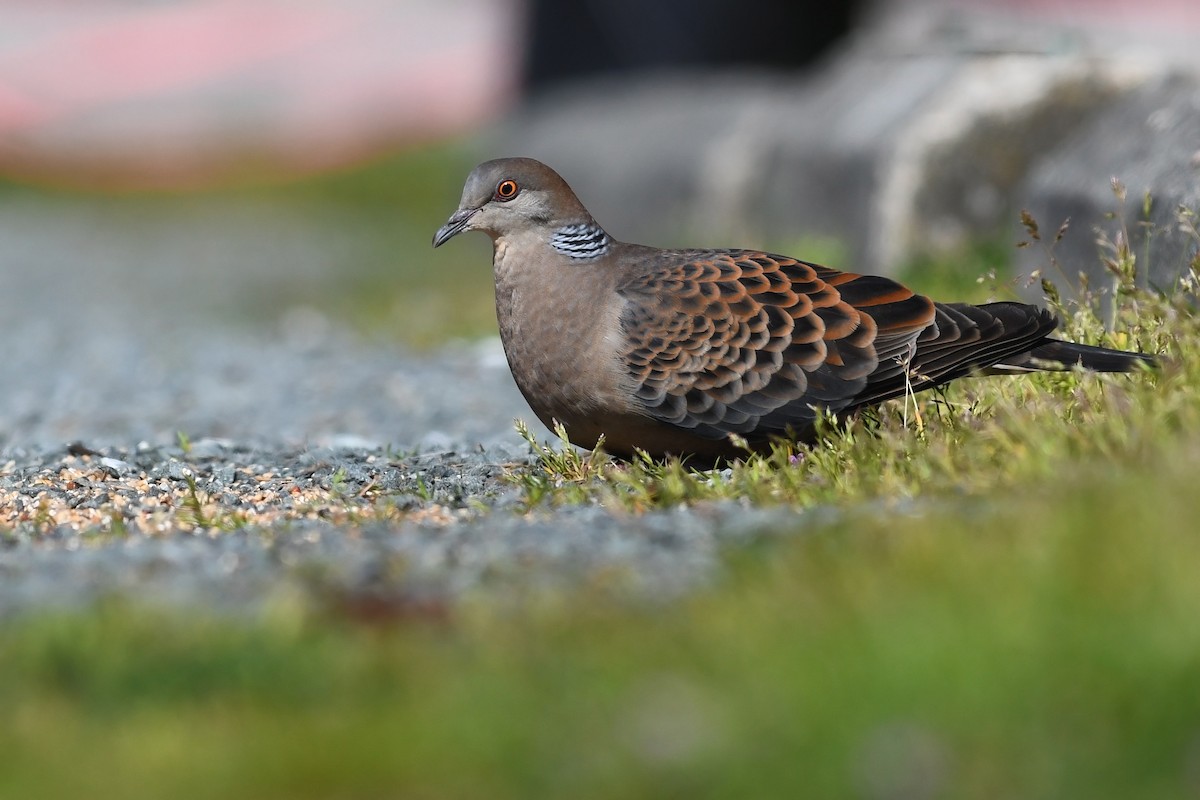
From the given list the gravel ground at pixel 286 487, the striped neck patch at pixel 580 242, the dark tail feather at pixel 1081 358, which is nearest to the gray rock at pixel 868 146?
the gravel ground at pixel 286 487

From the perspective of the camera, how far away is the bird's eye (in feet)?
20.7

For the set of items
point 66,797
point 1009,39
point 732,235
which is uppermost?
point 1009,39

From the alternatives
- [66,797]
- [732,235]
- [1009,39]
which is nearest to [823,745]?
[66,797]

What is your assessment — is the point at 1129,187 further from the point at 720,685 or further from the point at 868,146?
the point at 720,685

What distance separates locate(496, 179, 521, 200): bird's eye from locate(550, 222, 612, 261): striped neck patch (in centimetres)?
23

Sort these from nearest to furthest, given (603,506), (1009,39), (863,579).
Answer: (863,579) < (603,506) < (1009,39)

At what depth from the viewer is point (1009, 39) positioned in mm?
11117

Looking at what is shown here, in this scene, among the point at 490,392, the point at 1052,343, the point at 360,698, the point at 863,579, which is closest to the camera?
the point at 360,698

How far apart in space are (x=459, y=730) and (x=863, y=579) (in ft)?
3.10

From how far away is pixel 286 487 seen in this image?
5832 mm

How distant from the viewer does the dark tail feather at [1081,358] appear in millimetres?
5500

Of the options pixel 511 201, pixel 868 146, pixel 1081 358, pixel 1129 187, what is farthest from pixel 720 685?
pixel 868 146

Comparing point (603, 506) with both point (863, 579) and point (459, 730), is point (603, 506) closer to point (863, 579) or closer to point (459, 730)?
point (863, 579)

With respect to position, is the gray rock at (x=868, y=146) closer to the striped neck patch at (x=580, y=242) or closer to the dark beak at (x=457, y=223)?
the striped neck patch at (x=580, y=242)
